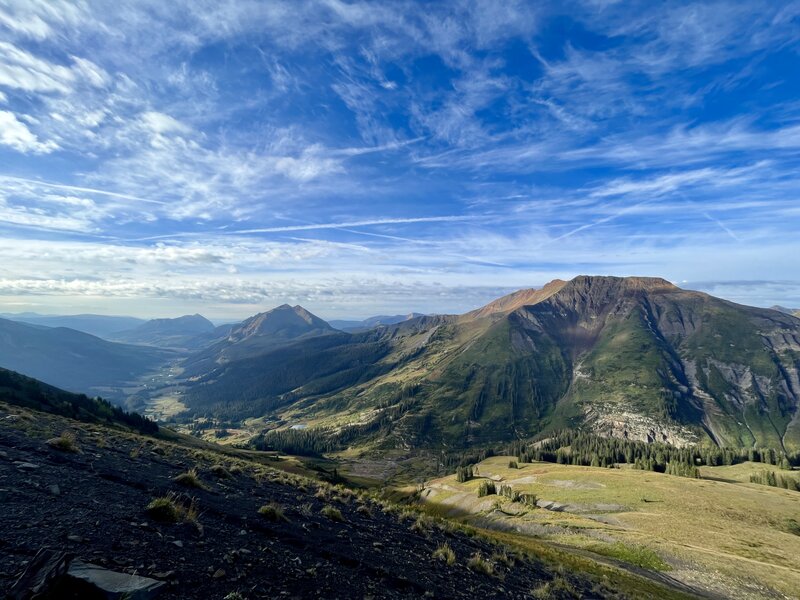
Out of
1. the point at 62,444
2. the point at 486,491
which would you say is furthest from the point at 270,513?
the point at 486,491

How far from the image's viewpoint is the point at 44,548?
9.64 m

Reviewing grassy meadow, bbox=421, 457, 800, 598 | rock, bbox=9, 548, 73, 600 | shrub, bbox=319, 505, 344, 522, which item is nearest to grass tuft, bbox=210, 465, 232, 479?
shrub, bbox=319, 505, 344, 522

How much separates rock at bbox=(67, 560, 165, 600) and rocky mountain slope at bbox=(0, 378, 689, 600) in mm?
72

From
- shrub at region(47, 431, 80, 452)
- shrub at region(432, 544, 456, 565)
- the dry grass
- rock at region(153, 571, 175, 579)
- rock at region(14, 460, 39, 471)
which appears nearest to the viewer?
rock at region(153, 571, 175, 579)

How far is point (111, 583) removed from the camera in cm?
861

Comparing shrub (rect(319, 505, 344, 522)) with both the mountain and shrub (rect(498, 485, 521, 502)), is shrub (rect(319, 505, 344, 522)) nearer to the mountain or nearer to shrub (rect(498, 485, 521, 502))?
the mountain

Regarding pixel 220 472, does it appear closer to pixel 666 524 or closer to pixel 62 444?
pixel 62 444

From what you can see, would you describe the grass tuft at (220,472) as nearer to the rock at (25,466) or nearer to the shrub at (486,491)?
the rock at (25,466)

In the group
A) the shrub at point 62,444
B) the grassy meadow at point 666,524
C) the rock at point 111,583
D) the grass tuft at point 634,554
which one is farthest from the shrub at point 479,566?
the grass tuft at point 634,554

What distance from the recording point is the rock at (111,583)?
324 inches

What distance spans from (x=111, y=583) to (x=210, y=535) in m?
5.70

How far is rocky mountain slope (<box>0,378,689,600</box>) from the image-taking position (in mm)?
10523

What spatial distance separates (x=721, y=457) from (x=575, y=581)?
21724 cm

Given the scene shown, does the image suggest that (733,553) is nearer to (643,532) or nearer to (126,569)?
(643,532)
